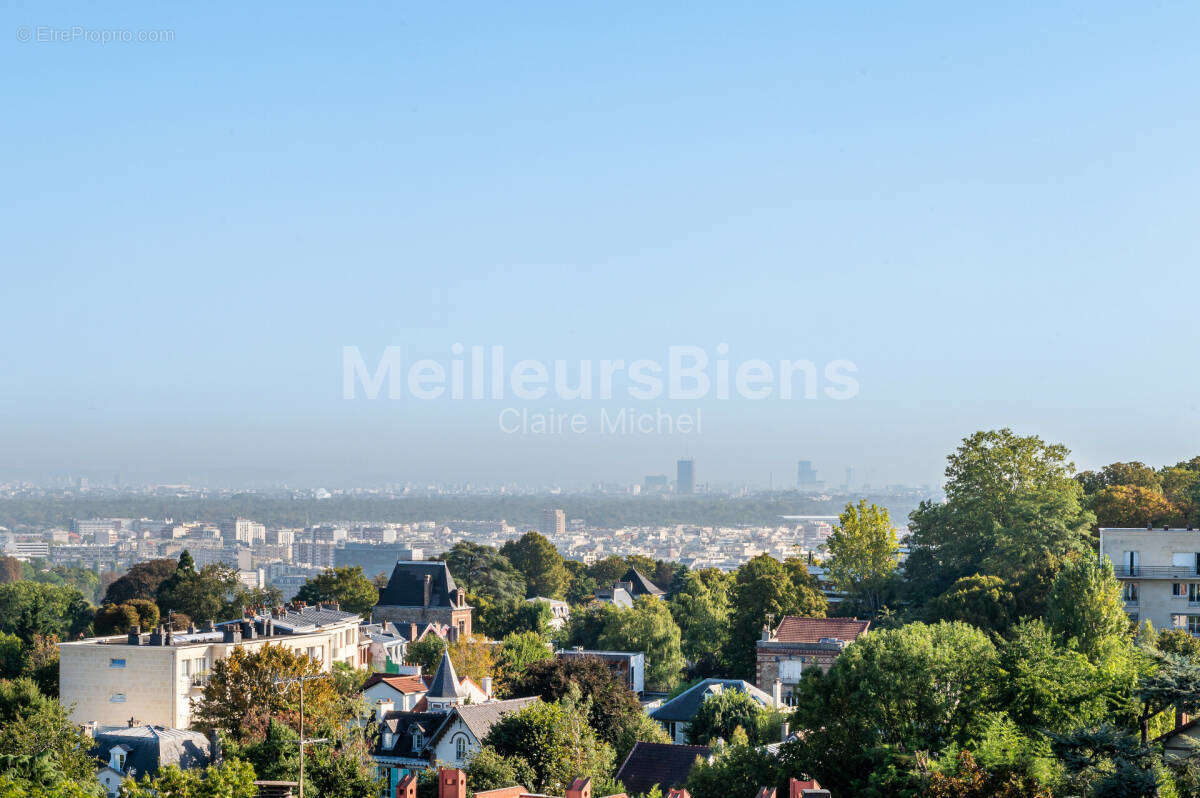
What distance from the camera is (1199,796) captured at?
2464 cm

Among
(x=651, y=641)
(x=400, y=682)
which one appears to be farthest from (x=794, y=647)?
(x=400, y=682)

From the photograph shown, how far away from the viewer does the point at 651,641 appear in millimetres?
66625

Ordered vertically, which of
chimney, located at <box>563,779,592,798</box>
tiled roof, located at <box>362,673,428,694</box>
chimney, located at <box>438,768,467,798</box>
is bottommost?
tiled roof, located at <box>362,673,428,694</box>

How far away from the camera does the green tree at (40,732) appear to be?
36281 millimetres

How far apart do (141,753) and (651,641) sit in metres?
30.9

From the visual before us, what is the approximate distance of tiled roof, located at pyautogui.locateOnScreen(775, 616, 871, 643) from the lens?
5400cm

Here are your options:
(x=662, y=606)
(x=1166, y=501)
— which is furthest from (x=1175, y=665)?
(x=662, y=606)

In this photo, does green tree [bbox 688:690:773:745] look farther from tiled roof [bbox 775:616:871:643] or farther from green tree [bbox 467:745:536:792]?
green tree [bbox 467:745:536:792]

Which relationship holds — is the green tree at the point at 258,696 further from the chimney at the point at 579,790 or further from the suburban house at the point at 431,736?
the chimney at the point at 579,790

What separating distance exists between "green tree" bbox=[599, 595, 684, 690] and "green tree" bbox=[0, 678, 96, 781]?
2655cm

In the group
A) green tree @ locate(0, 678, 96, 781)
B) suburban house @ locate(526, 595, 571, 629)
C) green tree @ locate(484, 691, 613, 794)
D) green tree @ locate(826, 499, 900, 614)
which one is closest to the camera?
green tree @ locate(0, 678, 96, 781)

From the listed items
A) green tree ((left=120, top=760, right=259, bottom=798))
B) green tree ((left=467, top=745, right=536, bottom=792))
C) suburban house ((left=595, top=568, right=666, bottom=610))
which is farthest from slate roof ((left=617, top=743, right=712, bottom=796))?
suburban house ((left=595, top=568, right=666, bottom=610))

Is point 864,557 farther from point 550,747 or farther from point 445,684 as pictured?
point 550,747

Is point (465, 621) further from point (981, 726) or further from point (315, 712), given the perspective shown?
point (981, 726)
